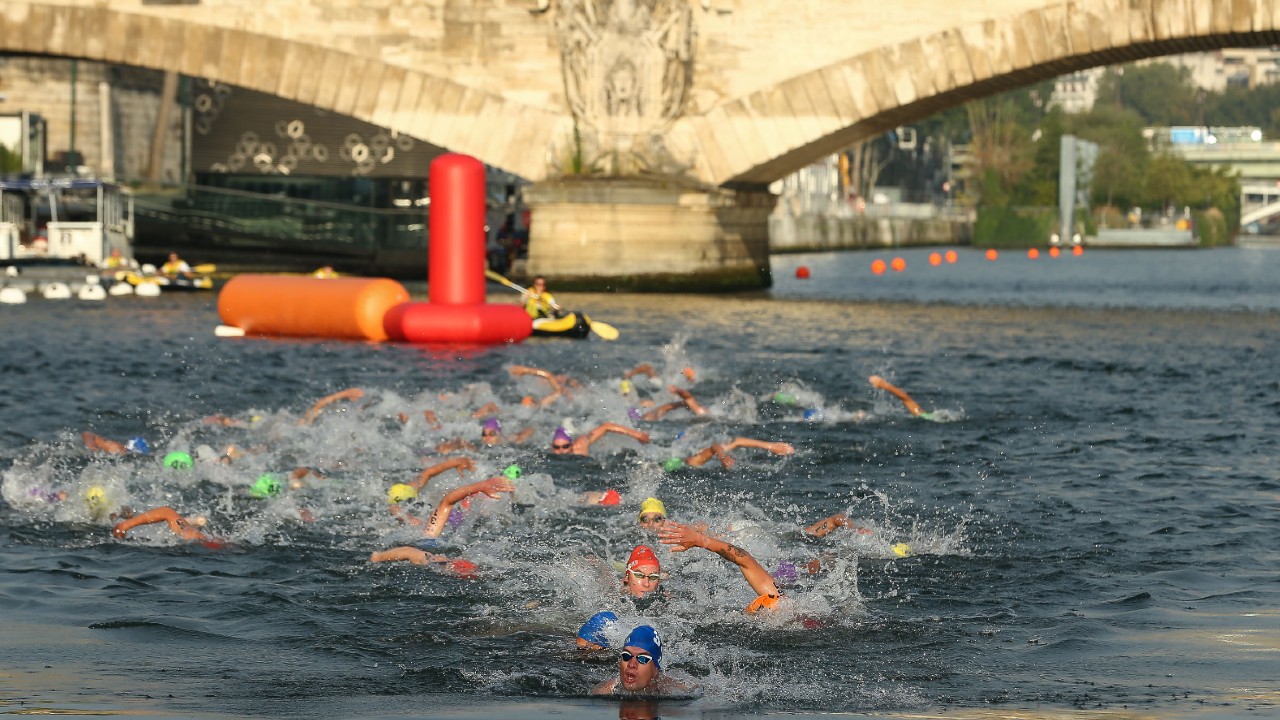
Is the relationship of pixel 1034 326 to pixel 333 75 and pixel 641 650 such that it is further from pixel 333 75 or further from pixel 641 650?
pixel 641 650

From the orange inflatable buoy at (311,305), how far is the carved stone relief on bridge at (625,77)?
1165 centimetres

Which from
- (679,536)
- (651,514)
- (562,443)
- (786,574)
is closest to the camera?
(679,536)

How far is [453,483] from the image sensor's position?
59.0 ft

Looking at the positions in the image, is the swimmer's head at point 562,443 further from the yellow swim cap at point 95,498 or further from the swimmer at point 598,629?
the swimmer at point 598,629

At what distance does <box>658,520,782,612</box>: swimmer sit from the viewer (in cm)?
1137

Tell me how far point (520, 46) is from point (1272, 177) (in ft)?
489

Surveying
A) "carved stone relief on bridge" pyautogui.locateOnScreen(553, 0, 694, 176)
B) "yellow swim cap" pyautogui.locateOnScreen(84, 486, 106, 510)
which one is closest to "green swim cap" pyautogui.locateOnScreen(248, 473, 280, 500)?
"yellow swim cap" pyautogui.locateOnScreen(84, 486, 106, 510)

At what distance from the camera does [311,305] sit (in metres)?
34.8

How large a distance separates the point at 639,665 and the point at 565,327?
24.3 m

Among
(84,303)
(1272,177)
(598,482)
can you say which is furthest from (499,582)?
(1272,177)

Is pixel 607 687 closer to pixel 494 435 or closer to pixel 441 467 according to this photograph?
pixel 441 467

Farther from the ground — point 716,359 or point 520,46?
point 520,46

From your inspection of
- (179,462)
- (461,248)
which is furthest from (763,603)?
(461,248)

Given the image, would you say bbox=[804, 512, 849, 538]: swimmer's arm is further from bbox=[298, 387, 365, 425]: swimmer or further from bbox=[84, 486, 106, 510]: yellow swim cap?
bbox=[298, 387, 365, 425]: swimmer
